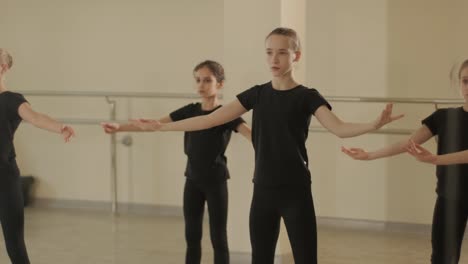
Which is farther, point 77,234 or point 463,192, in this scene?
point 77,234

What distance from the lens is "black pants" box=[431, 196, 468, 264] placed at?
345 cm

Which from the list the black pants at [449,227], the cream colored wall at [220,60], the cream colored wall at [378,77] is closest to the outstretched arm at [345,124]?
the black pants at [449,227]

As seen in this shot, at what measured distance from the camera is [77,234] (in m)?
Answer: 5.74

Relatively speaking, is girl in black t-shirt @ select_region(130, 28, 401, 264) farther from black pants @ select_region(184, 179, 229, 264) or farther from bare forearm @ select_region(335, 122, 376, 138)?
black pants @ select_region(184, 179, 229, 264)

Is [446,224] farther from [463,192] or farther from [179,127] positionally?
[179,127]

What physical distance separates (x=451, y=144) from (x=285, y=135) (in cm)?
84

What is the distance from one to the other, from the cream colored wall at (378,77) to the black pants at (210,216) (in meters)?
1.93

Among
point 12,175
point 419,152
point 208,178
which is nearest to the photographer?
point 419,152

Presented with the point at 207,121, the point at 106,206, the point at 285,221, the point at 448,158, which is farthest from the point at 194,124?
the point at 106,206

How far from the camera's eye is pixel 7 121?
3742mm

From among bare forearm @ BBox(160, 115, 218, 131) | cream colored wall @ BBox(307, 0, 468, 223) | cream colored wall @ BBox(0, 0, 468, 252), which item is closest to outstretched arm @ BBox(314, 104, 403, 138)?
bare forearm @ BBox(160, 115, 218, 131)

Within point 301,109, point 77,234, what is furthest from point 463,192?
point 77,234

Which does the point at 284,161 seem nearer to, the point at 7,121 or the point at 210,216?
the point at 210,216

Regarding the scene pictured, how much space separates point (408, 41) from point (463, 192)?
226cm
